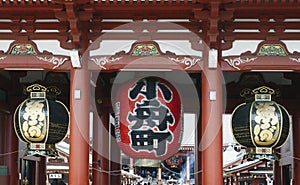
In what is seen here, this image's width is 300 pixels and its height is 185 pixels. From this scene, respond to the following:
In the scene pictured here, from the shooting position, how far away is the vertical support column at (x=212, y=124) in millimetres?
7430

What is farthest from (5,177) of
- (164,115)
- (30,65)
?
(164,115)

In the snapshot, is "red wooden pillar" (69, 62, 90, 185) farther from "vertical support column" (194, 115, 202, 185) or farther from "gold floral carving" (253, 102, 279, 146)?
"vertical support column" (194, 115, 202, 185)

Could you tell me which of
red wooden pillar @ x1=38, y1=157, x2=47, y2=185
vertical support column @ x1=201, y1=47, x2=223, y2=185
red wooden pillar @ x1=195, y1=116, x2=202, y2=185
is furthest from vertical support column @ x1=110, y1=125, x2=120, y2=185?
vertical support column @ x1=201, y1=47, x2=223, y2=185

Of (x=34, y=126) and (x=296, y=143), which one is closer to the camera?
(x=34, y=126)

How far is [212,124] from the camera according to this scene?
24.6 ft

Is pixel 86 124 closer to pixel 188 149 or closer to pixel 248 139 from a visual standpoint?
pixel 248 139

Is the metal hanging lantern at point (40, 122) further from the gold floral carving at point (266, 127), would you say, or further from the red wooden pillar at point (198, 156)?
the red wooden pillar at point (198, 156)

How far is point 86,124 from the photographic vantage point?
301 inches

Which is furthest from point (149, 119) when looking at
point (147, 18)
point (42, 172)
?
point (42, 172)

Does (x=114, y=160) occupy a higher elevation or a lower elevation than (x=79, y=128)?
lower

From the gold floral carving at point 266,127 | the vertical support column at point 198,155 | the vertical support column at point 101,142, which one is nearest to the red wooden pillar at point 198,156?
the vertical support column at point 198,155

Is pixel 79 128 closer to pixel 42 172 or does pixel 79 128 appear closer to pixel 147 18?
pixel 147 18

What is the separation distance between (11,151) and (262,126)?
19.1 ft

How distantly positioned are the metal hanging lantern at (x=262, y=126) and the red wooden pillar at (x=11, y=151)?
519 centimetres
